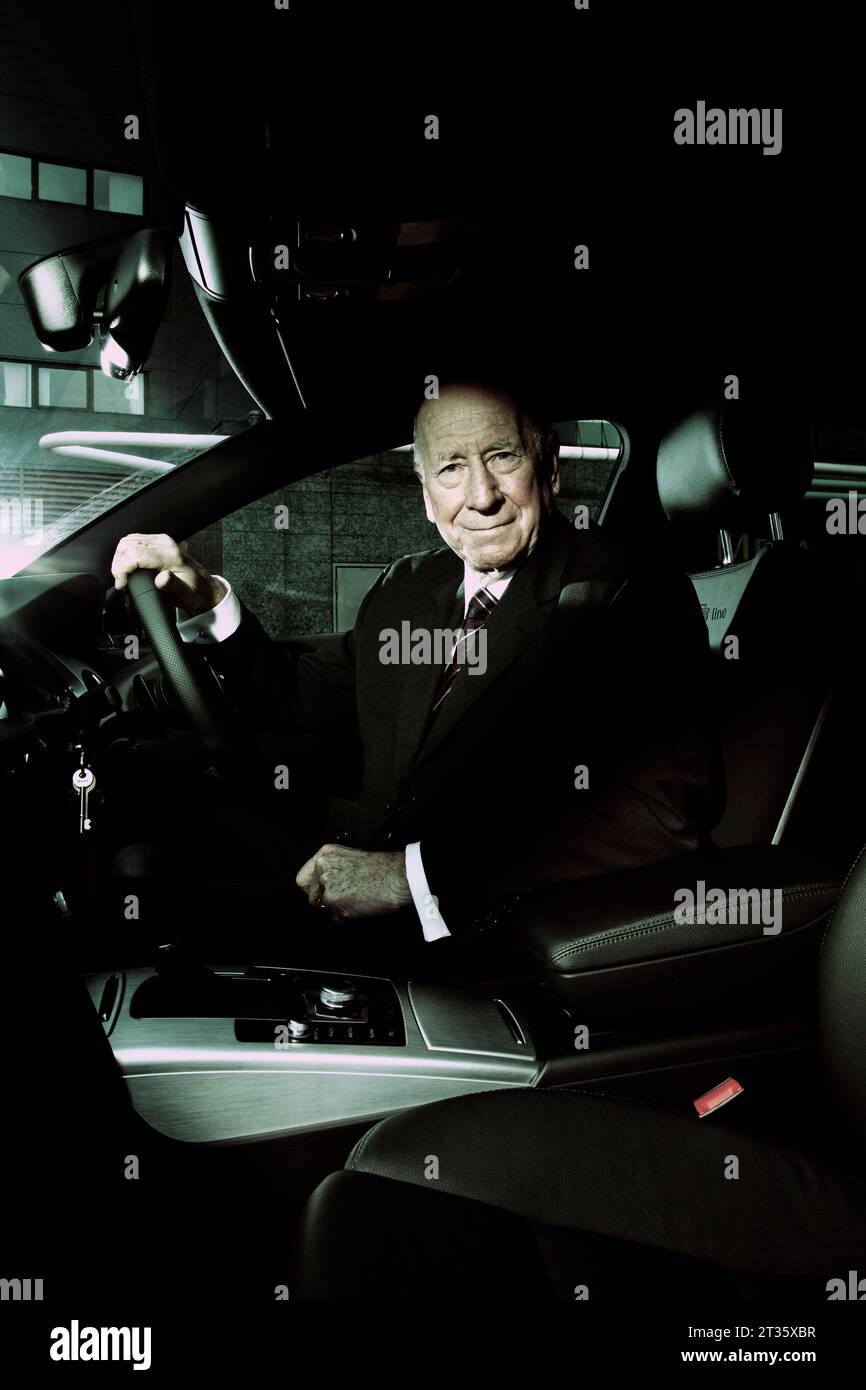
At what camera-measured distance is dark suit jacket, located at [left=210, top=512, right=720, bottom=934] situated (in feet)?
4.15

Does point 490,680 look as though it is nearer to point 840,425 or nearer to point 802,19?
point 840,425

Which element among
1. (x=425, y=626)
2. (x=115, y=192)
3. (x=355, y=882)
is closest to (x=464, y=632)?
(x=425, y=626)

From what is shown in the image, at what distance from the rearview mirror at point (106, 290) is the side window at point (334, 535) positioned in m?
0.56

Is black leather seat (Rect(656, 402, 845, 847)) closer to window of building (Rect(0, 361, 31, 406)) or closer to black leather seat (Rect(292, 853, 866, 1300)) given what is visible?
black leather seat (Rect(292, 853, 866, 1300))

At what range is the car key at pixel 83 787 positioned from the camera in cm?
101

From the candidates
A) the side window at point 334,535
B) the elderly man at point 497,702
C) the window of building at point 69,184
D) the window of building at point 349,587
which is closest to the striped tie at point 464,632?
the elderly man at point 497,702

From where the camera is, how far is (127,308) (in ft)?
3.60

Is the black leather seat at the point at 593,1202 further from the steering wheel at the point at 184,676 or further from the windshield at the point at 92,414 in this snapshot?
the windshield at the point at 92,414

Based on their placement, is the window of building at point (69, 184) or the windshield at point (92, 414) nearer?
the windshield at point (92, 414)

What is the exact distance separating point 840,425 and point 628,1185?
4.33ft

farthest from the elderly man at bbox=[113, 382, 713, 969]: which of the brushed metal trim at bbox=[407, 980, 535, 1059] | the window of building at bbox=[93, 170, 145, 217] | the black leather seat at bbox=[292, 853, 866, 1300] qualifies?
the window of building at bbox=[93, 170, 145, 217]

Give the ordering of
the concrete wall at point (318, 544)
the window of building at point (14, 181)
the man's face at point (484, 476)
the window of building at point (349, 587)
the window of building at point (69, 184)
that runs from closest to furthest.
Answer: the man's face at point (484, 476), the window of building at point (14, 181), the window of building at point (69, 184), the concrete wall at point (318, 544), the window of building at point (349, 587)

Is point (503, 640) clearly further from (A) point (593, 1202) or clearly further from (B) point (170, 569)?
(A) point (593, 1202)
